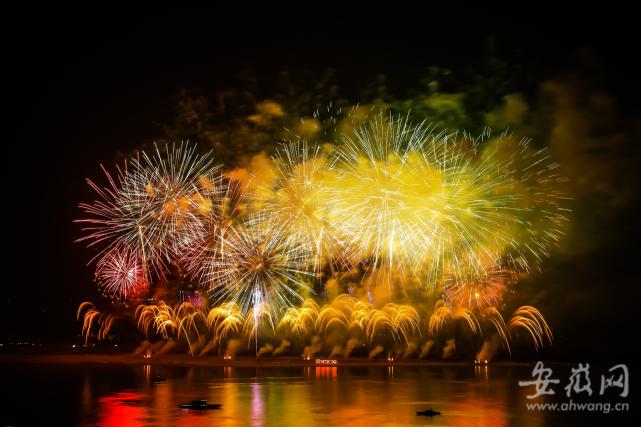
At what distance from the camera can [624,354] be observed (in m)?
30.9

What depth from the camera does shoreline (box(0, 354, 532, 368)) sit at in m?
32.7

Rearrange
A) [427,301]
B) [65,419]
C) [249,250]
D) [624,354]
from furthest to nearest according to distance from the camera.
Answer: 1. [427,301]
2. [249,250]
3. [624,354]
4. [65,419]

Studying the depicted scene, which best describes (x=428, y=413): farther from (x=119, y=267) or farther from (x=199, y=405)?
(x=119, y=267)

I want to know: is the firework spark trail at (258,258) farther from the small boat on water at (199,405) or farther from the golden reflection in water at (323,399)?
the small boat on water at (199,405)

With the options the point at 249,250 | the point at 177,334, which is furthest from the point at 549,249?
the point at 177,334

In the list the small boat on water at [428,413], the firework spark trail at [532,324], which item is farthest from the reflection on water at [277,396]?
the firework spark trail at [532,324]

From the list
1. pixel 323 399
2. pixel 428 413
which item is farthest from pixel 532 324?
pixel 428 413

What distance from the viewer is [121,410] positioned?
1703 cm

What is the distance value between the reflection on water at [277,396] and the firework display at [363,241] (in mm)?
4607

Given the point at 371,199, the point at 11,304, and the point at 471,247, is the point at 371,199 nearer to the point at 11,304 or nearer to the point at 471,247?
→ the point at 471,247

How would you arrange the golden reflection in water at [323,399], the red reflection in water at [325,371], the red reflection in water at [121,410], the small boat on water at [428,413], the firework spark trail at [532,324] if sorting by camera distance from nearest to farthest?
the red reflection in water at [121,410] < the golden reflection in water at [323,399] < the small boat on water at [428,413] < the red reflection in water at [325,371] < the firework spark trail at [532,324]

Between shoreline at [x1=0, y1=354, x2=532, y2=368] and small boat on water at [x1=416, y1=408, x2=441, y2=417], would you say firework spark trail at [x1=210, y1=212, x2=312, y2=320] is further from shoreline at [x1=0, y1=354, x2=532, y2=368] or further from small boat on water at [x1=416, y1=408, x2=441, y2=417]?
small boat on water at [x1=416, y1=408, x2=441, y2=417]

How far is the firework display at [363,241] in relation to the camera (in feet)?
96.9

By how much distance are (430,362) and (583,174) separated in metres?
11.1
